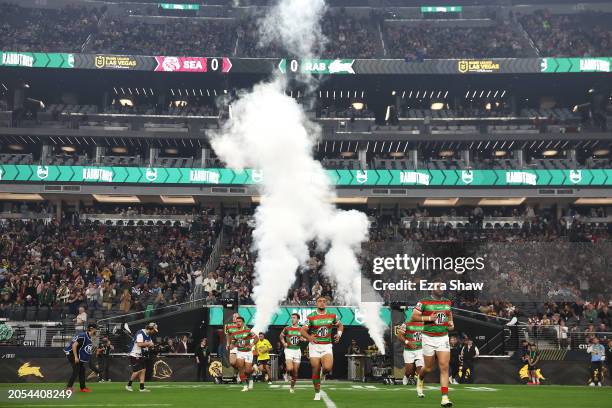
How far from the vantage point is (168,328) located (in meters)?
33.4

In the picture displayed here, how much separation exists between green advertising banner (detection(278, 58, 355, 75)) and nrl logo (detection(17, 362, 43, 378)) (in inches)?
1301

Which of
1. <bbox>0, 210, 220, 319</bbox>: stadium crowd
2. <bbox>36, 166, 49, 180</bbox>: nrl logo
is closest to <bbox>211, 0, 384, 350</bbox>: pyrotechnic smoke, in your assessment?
<bbox>0, 210, 220, 319</bbox>: stadium crowd

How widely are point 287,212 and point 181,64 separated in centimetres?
1848

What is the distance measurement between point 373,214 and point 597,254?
56.1 feet

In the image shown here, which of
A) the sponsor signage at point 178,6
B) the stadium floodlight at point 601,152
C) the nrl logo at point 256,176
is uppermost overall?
the sponsor signage at point 178,6

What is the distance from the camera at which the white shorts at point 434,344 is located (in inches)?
533

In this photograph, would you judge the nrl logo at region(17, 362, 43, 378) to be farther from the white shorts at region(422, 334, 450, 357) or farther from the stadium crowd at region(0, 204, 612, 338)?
the white shorts at region(422, 334, 450, 357)

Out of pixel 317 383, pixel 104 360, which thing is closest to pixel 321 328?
pixel 317 383

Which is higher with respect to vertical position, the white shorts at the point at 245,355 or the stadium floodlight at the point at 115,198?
the stadium floodlight at the point at 115,198

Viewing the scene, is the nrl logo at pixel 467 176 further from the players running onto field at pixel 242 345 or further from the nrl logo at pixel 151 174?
the players running onto field at pixel 242 345

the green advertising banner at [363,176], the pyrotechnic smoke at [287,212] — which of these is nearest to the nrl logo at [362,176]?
the green advertising banner at [363,176]

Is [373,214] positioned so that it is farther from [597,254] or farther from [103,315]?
[103,315]

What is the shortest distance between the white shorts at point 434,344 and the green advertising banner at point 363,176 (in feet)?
117

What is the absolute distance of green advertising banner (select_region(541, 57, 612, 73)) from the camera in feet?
171
